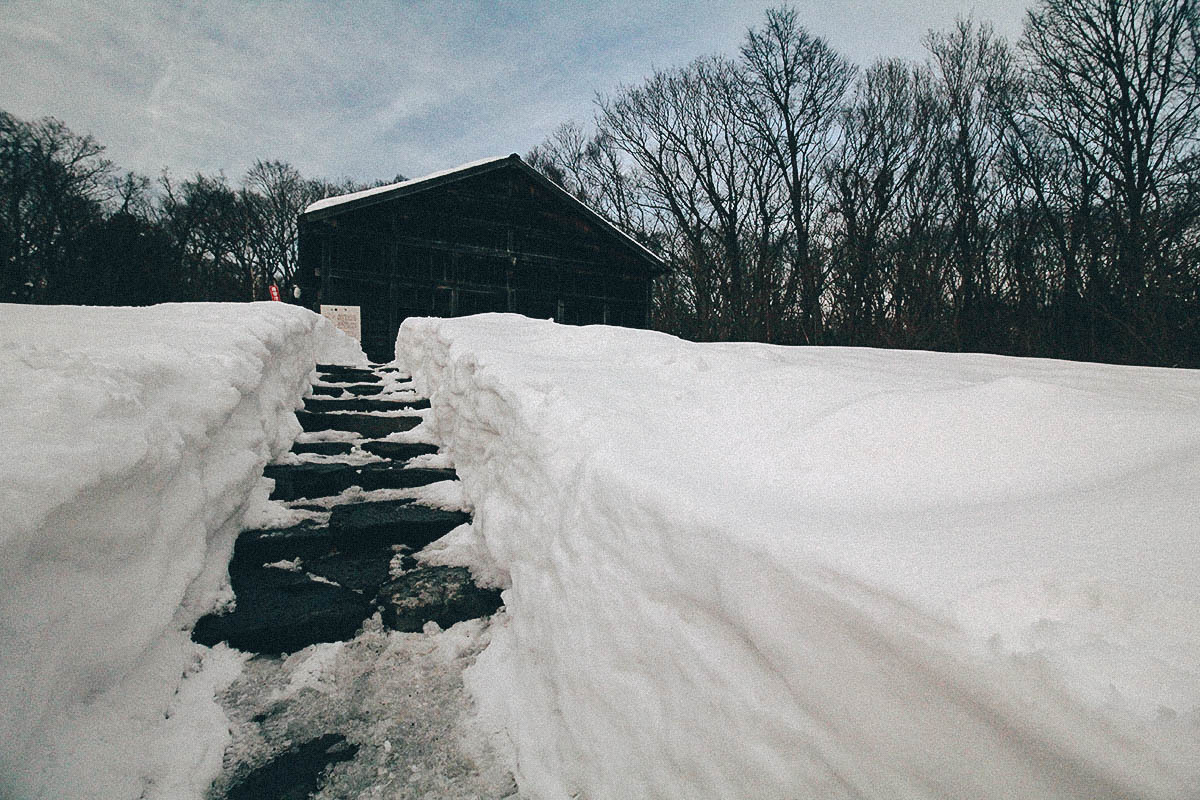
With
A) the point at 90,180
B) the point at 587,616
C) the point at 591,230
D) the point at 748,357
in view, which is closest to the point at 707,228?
the point at 591,230

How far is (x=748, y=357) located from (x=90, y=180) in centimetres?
3072

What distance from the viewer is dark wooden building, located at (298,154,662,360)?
1062 centimetres

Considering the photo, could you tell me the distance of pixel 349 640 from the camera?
6.72ft

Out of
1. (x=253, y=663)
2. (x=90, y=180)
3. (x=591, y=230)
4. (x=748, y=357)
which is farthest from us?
(x=90, y=180)

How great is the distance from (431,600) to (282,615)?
0.59 metres

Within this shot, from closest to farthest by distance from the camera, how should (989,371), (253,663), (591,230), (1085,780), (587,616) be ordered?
(1085,780), (587,616), (253,663), (989,371), (591,230)

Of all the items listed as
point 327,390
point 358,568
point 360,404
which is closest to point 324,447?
point 360,404

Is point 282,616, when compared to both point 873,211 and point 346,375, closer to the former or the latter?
point 346,375

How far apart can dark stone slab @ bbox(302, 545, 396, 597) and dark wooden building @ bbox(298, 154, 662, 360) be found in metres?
9.46

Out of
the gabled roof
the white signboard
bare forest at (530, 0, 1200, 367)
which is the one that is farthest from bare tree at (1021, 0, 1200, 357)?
the white signboard

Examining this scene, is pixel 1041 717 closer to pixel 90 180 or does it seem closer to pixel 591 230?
pixel 591 230

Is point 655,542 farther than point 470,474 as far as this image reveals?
No

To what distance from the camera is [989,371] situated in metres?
2.25

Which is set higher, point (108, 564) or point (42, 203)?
point (42, 203)
